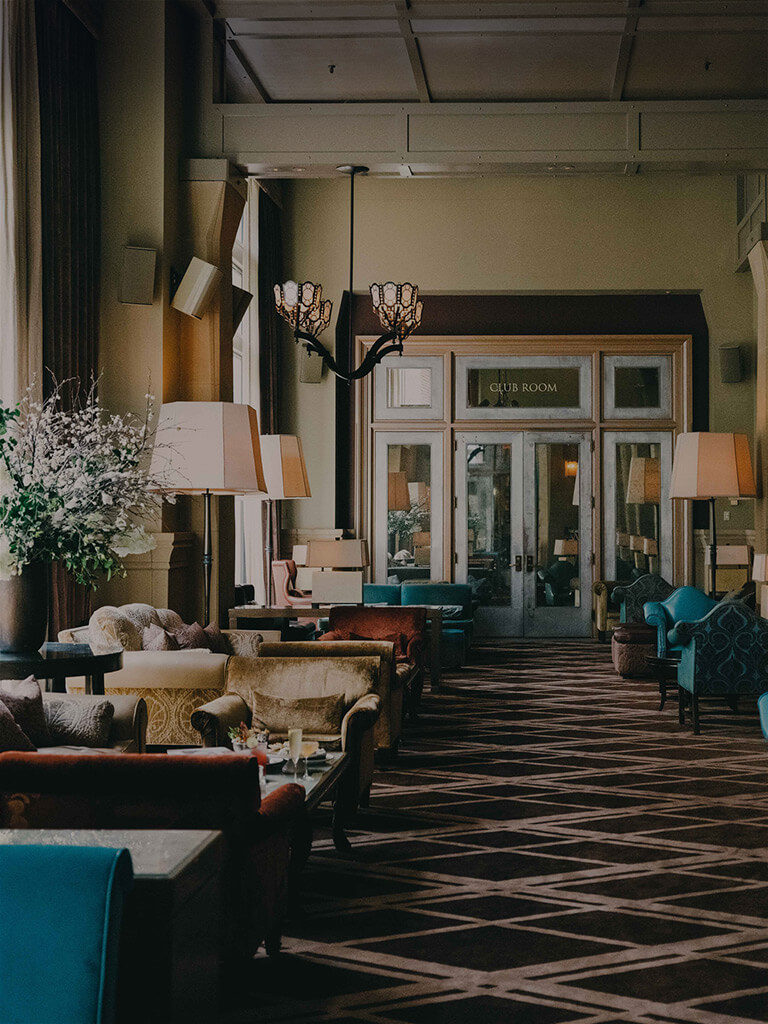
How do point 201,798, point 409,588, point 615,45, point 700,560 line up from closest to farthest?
point 201,798 → point 615,45 → point 409,588 → point 700,560

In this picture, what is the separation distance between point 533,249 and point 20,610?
9.37m

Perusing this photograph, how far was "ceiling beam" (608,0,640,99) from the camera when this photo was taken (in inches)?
281

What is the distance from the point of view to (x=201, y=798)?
2.73m

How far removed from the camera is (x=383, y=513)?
42.9 feet

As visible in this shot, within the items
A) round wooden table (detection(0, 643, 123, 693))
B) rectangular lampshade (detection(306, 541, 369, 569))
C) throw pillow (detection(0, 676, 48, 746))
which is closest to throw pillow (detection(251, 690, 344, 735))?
round wooden table (detection(0, 643, 123, 693))

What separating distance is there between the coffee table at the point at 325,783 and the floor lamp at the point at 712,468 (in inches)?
211

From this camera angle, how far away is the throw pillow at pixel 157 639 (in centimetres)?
594

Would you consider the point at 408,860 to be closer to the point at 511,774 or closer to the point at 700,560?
the point at 511,774

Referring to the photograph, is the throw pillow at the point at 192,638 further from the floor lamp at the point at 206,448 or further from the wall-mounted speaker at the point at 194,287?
the wall-mounted speaker at the point at 194,287

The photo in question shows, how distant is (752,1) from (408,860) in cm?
570

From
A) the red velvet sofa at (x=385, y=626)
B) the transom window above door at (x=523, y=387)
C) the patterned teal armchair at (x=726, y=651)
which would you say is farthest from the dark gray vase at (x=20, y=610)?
the transom window above door at (x=523, y=387)

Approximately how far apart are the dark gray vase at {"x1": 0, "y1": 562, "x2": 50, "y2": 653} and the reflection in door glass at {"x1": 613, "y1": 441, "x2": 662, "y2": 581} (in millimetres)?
9507

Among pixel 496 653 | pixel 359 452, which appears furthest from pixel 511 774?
pixel 359 452

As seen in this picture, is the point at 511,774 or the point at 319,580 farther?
the point at 319,580
